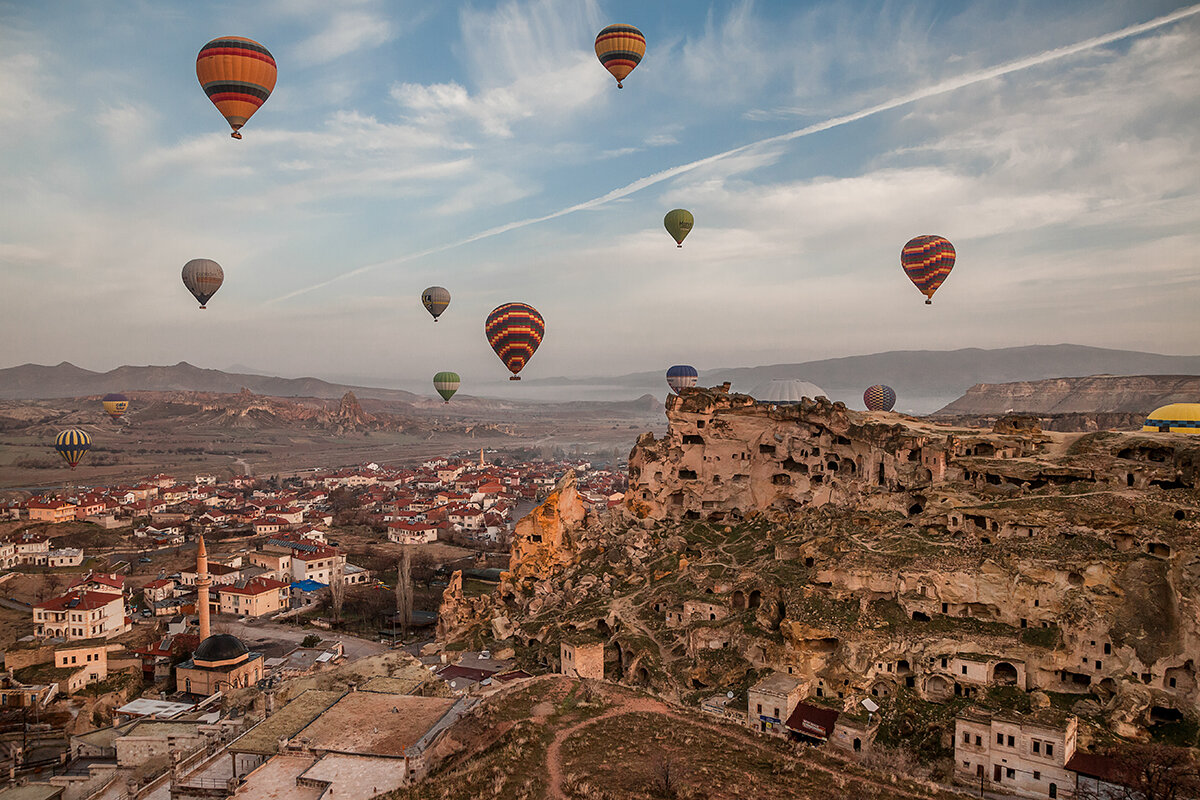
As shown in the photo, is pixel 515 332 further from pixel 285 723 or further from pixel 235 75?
pixel 285 723

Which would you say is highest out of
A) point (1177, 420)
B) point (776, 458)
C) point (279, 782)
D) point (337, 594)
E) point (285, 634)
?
point (1177, 420)

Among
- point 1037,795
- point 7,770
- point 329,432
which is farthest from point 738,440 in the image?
point 329,432

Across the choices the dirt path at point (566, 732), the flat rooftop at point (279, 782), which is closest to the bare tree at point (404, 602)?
the flat rooftop at point (279, 782)

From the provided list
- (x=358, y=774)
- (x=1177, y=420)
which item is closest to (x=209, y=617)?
(x=358, y=774)

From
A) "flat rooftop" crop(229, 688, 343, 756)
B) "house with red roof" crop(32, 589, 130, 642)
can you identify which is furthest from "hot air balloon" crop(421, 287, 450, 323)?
"flat rooftop" crop(229, 688, 343, 756)

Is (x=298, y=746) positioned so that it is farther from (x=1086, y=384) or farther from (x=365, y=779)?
(x=1086, y=384)

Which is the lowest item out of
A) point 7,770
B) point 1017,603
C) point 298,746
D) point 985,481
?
point 7,770
